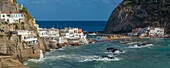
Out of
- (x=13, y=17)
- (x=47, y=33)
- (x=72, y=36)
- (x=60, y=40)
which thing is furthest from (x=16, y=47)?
(x=72, y=36)

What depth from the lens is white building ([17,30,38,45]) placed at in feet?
239

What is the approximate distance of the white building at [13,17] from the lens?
81.3m

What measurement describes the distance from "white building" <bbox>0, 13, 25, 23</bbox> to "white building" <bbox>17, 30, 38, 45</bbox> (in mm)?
7936

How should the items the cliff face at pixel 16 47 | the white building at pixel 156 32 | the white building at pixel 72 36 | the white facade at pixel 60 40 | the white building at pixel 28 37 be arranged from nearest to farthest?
A: 1. the cliff face at pixel 16 47
2. the white building at pixel 28 37
3. the white facade at pixel 60 40
4. the white building at pixel 72 36
5. the white building at pixel 156 32

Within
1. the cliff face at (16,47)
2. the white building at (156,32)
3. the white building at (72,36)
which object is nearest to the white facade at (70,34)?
the white building at (72,36)

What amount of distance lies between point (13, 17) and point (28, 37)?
40.3 ft

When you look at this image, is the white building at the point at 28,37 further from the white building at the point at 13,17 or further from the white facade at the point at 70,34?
the white facade at the point at 70,34

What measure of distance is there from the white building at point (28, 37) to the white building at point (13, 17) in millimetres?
7936

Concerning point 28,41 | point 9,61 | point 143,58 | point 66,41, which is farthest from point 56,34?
point 9,61

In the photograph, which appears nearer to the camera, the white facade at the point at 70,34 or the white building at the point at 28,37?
the white building at the point at 28,37

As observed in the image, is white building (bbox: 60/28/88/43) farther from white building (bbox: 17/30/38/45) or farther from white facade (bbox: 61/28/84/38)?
white building (bbox: 17/30/38/45)

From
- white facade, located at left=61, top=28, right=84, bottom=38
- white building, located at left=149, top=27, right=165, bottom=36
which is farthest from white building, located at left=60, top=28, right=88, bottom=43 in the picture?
white building, located at left=149, top=27, right=165, bottom=36

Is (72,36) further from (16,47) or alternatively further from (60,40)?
(16,47)

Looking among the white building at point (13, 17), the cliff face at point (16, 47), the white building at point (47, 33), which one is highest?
the white building at point (13, 17)
